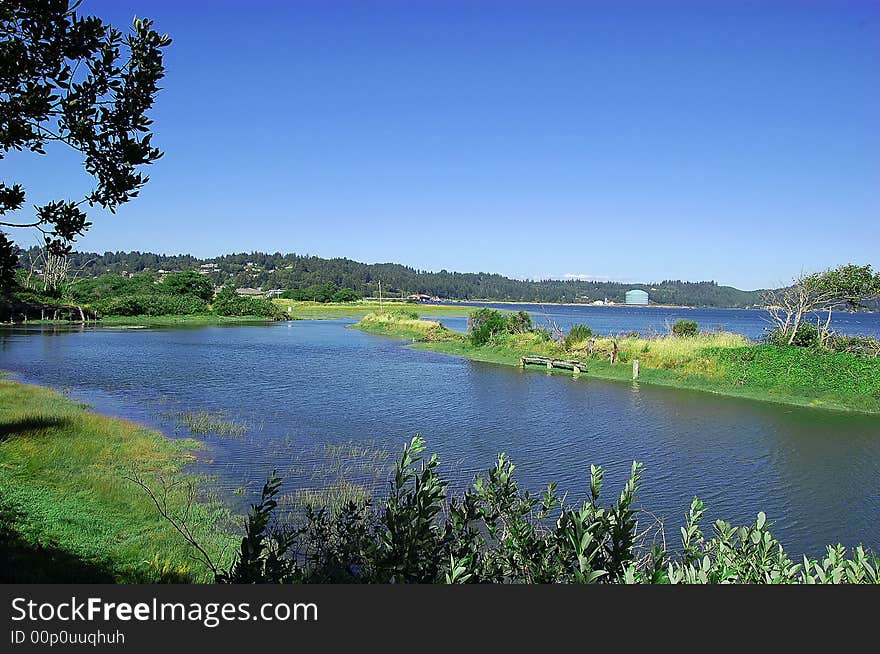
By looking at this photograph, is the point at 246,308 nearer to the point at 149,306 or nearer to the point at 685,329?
A: the point at 149,306

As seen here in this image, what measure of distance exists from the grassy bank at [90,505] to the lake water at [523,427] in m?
1.38

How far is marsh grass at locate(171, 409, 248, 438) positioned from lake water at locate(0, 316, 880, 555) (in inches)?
14.1

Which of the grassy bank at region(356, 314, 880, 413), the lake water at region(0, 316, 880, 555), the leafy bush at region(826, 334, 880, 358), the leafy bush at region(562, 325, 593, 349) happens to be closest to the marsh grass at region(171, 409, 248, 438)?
the lake water at region(0, 316, 880, 555)

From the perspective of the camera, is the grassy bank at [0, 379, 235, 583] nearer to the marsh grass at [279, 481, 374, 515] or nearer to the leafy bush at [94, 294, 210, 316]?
the marsh grass at [279, 481, 374, 515]

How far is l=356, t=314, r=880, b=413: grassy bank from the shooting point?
25.2 metres

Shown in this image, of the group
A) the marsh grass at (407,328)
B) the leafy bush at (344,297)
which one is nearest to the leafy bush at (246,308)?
the marsh grass at (407,328)

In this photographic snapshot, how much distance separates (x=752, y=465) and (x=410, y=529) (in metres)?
14.2

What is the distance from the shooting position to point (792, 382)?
26828 millimetres

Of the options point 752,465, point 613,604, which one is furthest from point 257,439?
point 613,604

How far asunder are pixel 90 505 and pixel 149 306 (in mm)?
75605

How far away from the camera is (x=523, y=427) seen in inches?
782

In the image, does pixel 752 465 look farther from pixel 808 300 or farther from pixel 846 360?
pixel 808 300

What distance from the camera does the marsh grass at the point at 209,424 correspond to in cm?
1780

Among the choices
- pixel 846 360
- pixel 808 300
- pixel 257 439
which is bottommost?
pixel 257 439
